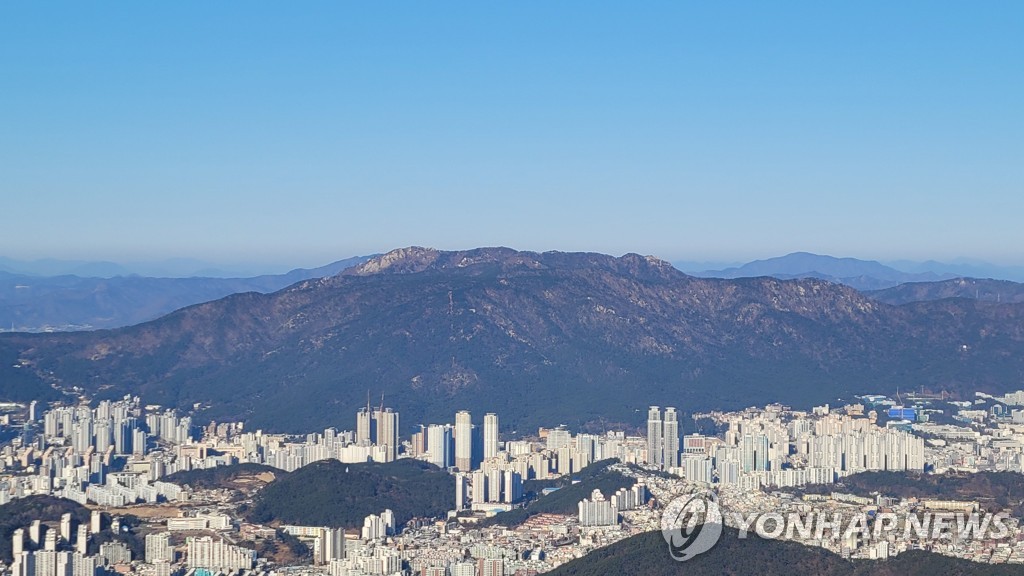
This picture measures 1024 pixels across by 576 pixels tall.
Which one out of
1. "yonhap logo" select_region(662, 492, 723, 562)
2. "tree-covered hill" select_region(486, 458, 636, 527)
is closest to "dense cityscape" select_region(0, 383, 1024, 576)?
"tree-covered hill" select_region(486, 458, 636, 527)

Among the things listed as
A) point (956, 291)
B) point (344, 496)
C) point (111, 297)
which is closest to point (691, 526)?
point (344, 496)

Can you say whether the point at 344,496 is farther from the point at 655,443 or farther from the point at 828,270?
the point at 828,270

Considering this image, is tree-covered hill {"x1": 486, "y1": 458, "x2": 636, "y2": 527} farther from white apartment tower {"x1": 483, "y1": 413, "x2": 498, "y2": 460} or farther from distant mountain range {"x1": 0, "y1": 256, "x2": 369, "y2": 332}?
distant mountain range {"x1": 0, "y1": 256, "x2": 369, "y2": 332}

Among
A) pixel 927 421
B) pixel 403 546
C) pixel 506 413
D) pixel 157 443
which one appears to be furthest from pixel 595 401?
pixel 403 546

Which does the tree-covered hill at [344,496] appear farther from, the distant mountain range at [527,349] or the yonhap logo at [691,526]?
the distant mountain range at [527,349]

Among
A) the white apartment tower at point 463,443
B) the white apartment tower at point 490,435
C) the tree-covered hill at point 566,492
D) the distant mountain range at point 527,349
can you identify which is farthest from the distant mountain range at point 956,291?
the tree-covered hill at point 566,492

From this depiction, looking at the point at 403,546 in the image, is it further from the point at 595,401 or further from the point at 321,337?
the point at 321,337
